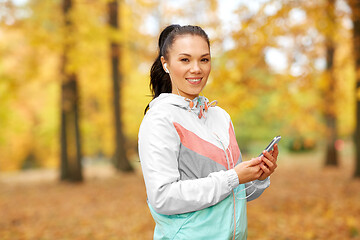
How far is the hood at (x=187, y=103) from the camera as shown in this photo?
66.7 inches

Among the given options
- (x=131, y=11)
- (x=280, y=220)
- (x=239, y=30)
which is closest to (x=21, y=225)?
(x=280, y=220)

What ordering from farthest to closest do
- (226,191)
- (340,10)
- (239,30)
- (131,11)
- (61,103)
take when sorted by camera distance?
1. (131,11)
2. (61,103)
3. (340,10)
4. (239,30)
5. (226,191)

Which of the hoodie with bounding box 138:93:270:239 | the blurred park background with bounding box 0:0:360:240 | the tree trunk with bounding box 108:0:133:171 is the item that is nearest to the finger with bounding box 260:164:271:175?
the hoodie with bounding box 138:93:270:239

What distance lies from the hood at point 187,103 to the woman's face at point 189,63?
5 centimetres

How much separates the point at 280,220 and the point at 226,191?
5.28 m

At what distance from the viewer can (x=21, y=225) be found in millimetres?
6859

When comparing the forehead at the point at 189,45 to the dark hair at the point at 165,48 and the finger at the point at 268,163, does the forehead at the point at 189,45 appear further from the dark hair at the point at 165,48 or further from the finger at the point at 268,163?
the finger at the point at 268,163

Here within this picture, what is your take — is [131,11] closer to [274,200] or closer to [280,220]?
[274,200]

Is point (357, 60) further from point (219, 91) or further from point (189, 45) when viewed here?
point (189, 45)

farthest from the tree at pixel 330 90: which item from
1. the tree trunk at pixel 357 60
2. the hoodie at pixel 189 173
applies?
the hoodie at pixel 189 173

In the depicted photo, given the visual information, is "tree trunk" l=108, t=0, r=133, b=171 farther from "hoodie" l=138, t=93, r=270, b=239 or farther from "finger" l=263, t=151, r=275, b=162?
"finger" l=263, t=151, r=275, b=162

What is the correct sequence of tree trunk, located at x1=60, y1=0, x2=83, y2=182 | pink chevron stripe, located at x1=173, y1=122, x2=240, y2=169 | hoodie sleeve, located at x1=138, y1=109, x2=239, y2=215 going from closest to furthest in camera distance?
hoodie sleeve, located at x1=138, y1=109, x2=239, y2=215 → pink chevron stripe, located at x1=173, y1=122, x2=240, y2=169 → tree trunk, located at x1=60, y1=0, x2=83, y2=182

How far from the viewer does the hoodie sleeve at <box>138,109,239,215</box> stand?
1.51 m

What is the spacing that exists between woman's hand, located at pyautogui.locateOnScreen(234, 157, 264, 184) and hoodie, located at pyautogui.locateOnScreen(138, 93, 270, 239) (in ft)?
0.10
